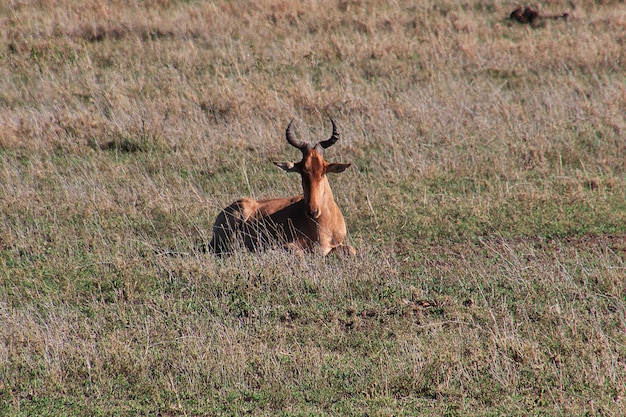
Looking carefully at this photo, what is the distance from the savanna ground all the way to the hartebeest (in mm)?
382

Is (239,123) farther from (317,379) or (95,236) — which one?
(317,379)

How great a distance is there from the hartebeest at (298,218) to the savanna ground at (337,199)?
15.0 inches

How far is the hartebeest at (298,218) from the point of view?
363 inches

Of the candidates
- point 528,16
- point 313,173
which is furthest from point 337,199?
point 528,16

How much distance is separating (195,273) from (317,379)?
247 cm

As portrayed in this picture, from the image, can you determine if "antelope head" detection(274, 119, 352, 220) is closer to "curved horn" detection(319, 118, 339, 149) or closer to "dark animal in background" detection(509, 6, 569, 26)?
"curved horn" detection(319, 118, 339, 149)

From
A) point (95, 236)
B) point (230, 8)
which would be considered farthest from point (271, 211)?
point (230, 8)

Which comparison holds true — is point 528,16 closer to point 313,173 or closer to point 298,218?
point 298,218

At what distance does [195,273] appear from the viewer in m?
8.48

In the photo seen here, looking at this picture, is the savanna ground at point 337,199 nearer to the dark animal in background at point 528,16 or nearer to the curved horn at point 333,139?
the dark animal in background at point 528,16

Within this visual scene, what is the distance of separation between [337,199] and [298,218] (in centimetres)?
144

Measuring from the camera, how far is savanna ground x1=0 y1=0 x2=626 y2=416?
6.50 metres

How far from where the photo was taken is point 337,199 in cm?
1112

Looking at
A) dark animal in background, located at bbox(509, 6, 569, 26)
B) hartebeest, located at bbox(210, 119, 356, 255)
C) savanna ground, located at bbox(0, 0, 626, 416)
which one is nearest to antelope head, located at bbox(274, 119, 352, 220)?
hartebeest, located at bbox(210, 119, 356, 255)
